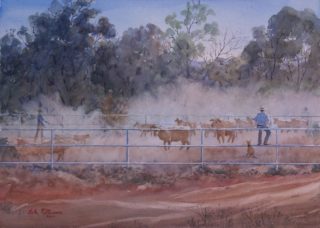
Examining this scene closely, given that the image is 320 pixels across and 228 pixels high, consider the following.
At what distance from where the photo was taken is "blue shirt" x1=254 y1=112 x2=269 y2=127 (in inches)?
246

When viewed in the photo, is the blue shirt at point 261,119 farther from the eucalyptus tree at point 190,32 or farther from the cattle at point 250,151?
the eucalyptus tree at point 190,32

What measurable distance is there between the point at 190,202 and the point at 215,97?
91cm

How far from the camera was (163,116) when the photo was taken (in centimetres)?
625

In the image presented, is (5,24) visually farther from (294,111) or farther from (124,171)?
(294,111)

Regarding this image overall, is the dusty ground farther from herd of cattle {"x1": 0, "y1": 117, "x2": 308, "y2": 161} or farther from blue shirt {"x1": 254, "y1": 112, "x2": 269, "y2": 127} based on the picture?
blue shirt {"x1": 254, "y1": 112, "x2": 269, "y2": 127}

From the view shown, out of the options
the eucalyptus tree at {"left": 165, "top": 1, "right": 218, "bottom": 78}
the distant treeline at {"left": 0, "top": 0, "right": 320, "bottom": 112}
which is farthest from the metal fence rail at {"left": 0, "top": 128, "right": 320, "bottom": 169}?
the eucalyptus tree at {"left": 165, "top": 1, "right": 218, "bottom": 78}

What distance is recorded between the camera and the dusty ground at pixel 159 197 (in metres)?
6.16

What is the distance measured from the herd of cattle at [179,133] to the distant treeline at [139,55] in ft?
0.94

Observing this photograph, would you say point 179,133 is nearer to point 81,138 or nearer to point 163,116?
point 163,116

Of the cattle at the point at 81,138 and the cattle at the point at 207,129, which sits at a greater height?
the cattle at the point at 207,129

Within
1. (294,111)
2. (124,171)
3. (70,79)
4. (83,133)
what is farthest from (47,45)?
(294,111)
